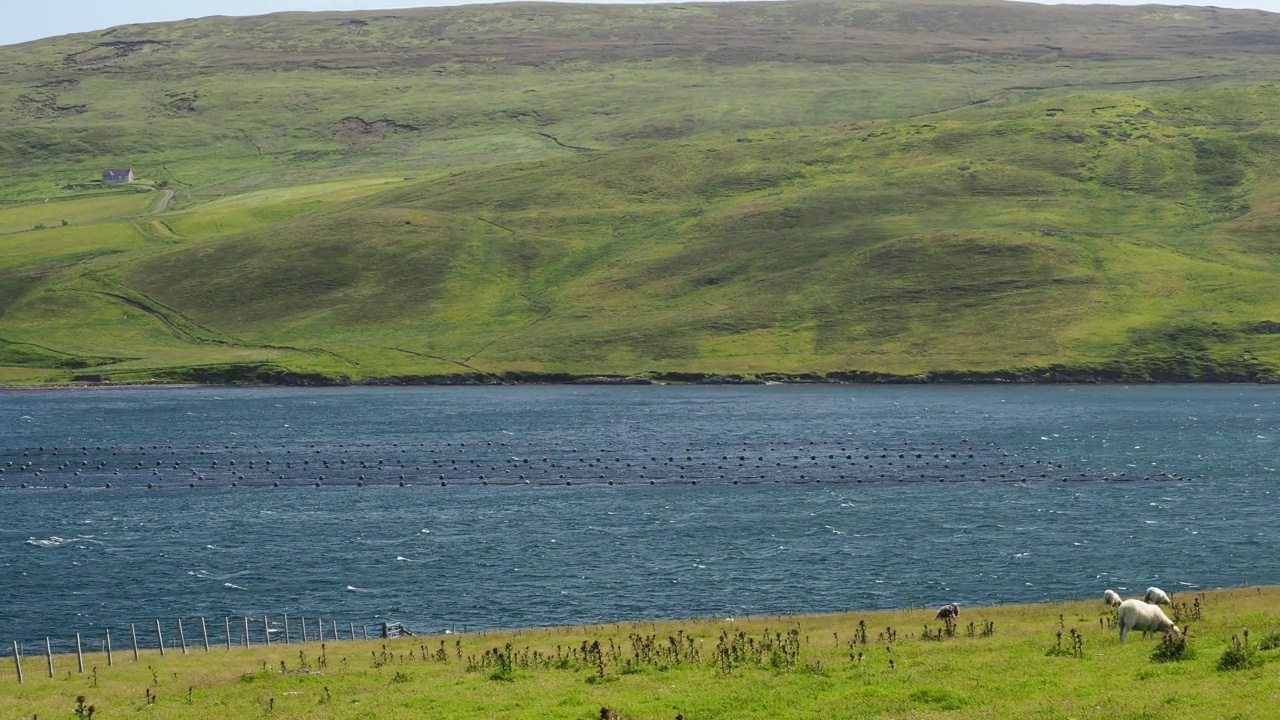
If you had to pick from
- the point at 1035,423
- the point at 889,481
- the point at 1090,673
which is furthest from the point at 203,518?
the point at 1035,423

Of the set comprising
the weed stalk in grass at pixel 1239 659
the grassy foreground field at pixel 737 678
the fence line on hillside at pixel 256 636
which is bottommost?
the fence line on hillside at pixel 256 636

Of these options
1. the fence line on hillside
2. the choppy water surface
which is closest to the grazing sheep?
the choppy water surface

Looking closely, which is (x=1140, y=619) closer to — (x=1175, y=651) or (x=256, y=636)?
(x=1175, y=651)

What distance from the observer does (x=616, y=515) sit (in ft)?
366

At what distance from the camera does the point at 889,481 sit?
426 feet

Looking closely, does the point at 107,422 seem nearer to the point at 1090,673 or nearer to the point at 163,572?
the point at 163,572

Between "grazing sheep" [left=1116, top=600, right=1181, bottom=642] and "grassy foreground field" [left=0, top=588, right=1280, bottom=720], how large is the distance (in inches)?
33.3

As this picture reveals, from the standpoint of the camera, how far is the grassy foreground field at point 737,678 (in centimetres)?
3703

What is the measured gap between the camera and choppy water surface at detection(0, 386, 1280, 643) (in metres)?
81.5

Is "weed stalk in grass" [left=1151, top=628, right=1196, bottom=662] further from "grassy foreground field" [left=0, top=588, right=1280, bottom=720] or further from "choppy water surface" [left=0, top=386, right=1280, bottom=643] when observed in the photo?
"choppy water surface" [left=0, top=386, right=1280, bottom=643]

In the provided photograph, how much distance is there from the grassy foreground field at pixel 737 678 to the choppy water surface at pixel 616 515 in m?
19.0

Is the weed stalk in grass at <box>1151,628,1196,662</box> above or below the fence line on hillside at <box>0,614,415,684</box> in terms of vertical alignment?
above

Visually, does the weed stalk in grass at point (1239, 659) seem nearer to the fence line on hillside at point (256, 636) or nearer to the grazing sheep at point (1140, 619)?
the grazing sheep at point (1140, 619)

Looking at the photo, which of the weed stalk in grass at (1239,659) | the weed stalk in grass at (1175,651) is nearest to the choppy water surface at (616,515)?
the weed stalk in grass at (1175,651)
